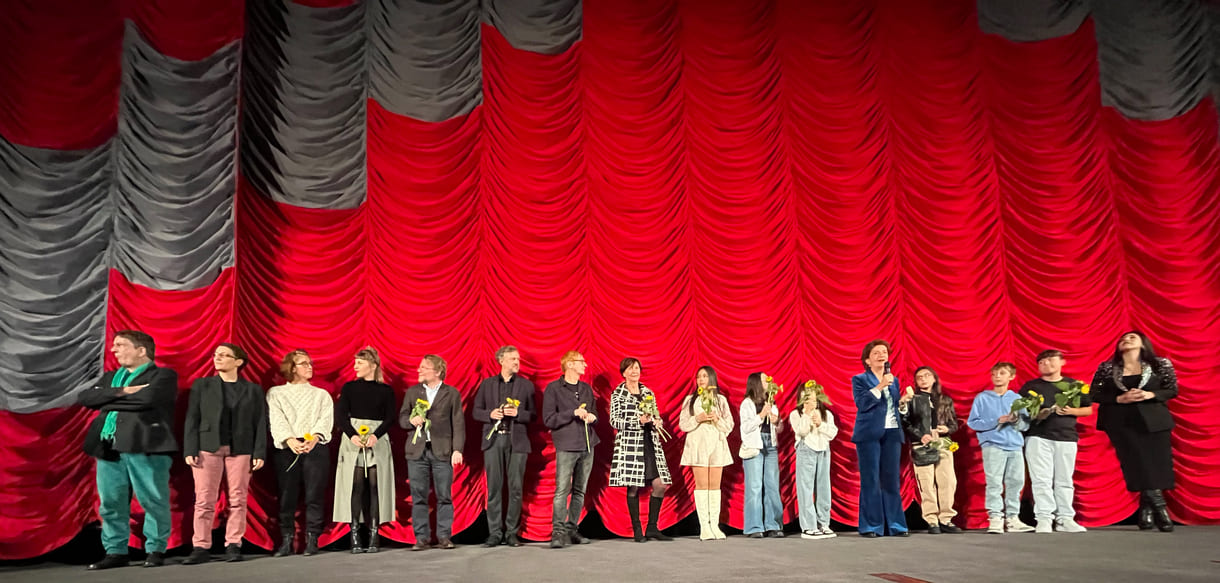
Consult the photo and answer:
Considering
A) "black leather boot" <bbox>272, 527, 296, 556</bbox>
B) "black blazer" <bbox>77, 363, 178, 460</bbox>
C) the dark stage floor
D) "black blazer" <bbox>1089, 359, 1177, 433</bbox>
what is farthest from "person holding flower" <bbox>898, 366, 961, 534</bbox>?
"black blazer" <bbox>77, 363, 178, 460</bbox>

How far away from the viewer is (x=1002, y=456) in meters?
7.41

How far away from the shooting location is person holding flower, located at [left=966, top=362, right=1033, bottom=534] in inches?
289

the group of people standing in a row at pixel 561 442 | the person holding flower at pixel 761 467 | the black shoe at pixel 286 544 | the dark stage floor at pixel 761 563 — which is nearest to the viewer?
the dark stage floor at pixel 761 563

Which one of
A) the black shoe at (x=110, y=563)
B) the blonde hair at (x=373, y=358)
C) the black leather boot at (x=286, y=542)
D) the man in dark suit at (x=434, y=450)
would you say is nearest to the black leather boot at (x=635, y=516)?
the man in dark suit at (x=434, y=450)

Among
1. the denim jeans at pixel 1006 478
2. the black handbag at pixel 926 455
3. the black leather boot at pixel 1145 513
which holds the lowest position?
the black leather boot at pixel 1145 513

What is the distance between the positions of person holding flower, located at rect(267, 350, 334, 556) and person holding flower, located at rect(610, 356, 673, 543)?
2.19 m

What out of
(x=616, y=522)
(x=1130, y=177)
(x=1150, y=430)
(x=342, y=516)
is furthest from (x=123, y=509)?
(x=1130, y=177)

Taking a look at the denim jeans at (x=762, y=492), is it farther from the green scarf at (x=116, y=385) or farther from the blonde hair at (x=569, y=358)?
the green scarf at (x=116, y=385)

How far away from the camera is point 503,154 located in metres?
7.93

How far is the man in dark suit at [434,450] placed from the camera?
6.73 meters

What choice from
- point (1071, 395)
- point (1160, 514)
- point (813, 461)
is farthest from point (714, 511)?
point (1160, 514)

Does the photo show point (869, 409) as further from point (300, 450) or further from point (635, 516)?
point (300, 450)

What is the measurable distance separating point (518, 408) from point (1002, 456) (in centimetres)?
402

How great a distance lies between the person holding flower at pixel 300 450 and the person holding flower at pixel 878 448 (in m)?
4.12
